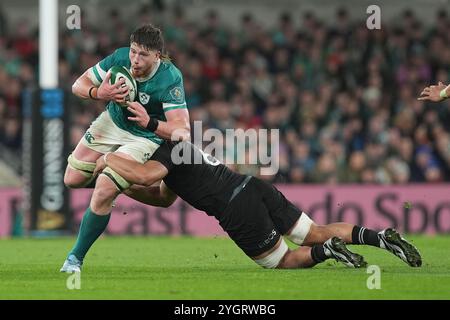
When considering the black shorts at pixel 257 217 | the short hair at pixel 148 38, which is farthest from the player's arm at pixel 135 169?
the short hair at pixel 148 38

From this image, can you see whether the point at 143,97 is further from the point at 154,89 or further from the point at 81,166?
the point at 81,166

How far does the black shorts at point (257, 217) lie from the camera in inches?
384

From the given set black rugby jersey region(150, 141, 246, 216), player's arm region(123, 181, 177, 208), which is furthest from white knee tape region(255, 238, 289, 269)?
player's arm region(123, 181, 177, 208)

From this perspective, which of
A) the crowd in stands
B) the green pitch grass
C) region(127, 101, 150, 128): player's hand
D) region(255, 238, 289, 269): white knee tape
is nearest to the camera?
the green pitch grass

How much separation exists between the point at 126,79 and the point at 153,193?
1.30 m

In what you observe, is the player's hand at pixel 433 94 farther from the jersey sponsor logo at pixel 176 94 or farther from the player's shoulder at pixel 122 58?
the player's shoulder at pixel 122 58

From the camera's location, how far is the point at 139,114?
30.6 feet

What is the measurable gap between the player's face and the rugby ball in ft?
0.26

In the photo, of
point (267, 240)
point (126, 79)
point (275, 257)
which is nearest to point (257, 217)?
point (267, 240)

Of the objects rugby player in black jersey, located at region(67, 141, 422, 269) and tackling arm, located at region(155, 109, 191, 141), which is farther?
rugby player in black jersey, located at region(67, 141, 422, 269)

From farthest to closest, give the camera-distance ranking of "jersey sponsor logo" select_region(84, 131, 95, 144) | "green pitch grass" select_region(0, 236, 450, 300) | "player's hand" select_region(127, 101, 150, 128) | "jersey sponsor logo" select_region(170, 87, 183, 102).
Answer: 1. "jersey sponsor logo" select_region(84, 131, 95, 144)
2. "jersey sponsor logo" select_region(170, 87, 183, 102)
3. "player's hand" select_region(127, 101, 150, 128)
4. "green pitch grass" select_region(0, 236, 450, 300)

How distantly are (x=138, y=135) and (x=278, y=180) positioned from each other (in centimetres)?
781

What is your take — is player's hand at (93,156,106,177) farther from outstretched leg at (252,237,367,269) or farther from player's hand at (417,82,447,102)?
player's hand at (417,82,447,102)

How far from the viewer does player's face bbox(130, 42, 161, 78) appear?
9.54 m
